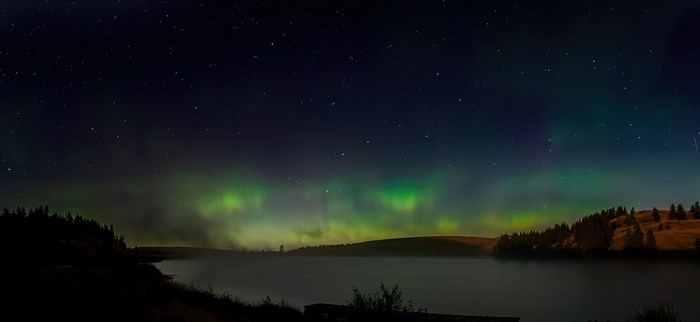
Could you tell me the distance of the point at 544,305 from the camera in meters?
62.2

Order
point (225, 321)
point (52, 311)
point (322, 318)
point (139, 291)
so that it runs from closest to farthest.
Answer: point (52, 311), point (225, 321), point (322, 318), point (139, 291)

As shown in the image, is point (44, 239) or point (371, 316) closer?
point (371, 316)

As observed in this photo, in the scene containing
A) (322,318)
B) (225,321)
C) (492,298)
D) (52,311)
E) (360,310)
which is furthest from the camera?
(492,298)

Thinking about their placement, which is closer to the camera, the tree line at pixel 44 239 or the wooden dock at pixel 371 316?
the wooden dock at pixel 371 316

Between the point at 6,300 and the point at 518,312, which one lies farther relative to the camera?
the point at 518,312

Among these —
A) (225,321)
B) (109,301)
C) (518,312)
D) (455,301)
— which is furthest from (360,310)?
(455,301)

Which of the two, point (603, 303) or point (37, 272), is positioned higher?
point (37, 272)

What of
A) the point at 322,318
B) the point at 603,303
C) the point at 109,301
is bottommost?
the point at 603,303

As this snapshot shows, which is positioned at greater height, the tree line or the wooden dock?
the tree line

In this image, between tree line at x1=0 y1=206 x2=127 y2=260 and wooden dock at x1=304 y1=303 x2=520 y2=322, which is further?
tree line at x1=0 y1=206 x2=127 y2=260

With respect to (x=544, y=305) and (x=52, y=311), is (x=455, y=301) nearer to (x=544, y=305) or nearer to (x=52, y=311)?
(x=544, y=305)

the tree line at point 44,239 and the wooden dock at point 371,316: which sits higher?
the tree line at point 44,239

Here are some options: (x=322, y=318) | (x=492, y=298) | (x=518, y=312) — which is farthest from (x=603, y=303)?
(x=322, y=318)

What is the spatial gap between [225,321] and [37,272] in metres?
9.17
